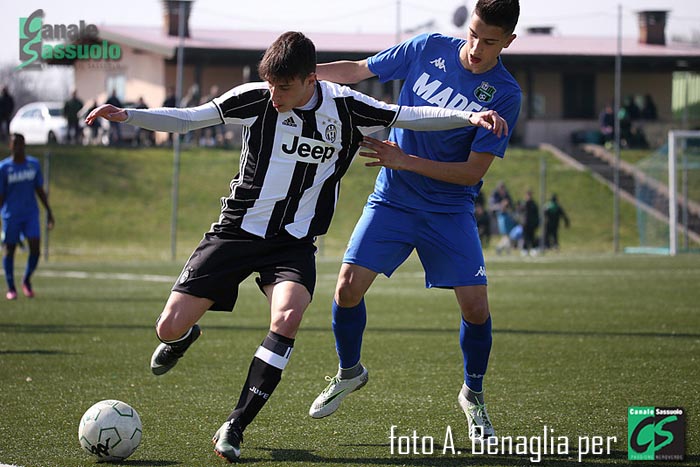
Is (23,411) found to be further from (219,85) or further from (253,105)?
(219,85)

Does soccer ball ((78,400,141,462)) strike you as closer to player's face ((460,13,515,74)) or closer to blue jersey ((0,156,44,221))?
player's face ((460,13,515,74))

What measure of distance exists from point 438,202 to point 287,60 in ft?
4.29

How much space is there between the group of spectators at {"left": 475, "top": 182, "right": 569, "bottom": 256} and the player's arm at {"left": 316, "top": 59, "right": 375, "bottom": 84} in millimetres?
19021

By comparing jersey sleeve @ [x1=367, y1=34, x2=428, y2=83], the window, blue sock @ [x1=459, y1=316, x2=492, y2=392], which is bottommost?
blue sock @ [x1=459, y1=316, x2=492, y2=392]

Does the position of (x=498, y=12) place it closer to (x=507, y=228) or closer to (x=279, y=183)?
(x=279, y=183)

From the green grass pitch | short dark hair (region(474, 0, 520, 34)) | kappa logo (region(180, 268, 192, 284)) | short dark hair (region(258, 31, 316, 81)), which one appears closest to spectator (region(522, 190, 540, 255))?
the green grass pitch

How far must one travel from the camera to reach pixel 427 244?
574cm

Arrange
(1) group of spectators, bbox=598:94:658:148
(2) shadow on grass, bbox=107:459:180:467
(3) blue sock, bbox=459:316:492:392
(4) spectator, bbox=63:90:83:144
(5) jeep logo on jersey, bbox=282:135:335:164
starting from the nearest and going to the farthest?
(2) shadow on grass, bbox=107:459:180:467, (5) jeep logo on jersey, bbox=282:135:335:164, (3) blue sock, bbox=459:316:492:392, (4) spectator, bbox=63:90:83:144, (1) group of spectators, bbox=598:94:658:148

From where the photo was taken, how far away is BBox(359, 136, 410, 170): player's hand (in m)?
5.29

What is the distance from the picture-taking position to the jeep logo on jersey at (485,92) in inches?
222

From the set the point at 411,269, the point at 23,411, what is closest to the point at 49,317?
the point at 23,411

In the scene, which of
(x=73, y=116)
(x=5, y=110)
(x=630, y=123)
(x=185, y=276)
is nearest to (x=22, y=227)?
(x=185, y=276)

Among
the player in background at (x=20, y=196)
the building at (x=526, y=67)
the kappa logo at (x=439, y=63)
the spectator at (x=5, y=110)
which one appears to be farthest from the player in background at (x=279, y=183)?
the building at (x=526, y=67)

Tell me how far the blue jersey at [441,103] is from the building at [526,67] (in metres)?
29.0
